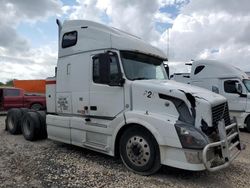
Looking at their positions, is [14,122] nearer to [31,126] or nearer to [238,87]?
[31,126]

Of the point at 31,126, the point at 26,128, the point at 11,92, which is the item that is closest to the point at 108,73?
the point at 31,126

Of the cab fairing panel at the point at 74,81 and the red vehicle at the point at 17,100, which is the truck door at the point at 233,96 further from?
the red vehicle at the point at 17,100

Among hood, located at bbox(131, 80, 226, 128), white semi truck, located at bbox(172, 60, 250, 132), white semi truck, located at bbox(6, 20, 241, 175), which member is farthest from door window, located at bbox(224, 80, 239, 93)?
hood, located at bbox(131, 80, 226, 128)

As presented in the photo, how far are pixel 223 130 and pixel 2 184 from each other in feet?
13.1

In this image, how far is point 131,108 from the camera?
5750 mm

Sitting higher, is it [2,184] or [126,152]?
[126,152]

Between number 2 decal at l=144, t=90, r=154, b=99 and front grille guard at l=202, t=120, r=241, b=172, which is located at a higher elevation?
number 2 decal at l=144, t=90, r=154, b=99

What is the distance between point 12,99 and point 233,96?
11.9 m

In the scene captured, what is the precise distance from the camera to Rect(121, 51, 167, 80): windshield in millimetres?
5984

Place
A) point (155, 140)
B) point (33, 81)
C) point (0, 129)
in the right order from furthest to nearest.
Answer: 1. point (33, 81)
2. point (0, 129)
3. point (155, 140)

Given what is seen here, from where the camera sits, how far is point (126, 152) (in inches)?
222

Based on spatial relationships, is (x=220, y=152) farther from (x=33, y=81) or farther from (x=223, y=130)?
(x=33, y=81)

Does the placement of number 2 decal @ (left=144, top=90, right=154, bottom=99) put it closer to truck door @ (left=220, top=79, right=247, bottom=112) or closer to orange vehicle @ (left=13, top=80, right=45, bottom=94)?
truck door @ (left=220, top=79, right=247, bottom=112)

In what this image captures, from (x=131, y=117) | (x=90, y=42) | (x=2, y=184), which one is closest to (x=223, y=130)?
(x=131, y=117)
